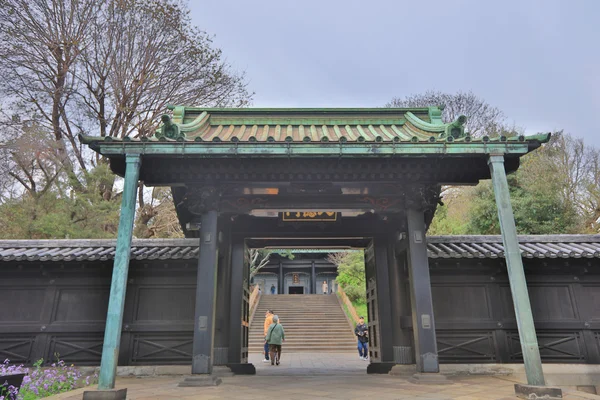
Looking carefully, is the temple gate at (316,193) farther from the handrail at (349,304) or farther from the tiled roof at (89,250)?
the handrail at (349,304)

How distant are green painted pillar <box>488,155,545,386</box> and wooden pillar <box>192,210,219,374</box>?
5.38m

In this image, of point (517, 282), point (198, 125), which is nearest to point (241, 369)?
point (198, 125)

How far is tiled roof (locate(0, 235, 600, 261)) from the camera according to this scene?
9562 mm

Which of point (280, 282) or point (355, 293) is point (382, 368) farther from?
point (280, 282)

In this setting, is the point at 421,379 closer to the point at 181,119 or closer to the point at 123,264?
the point at 123,264

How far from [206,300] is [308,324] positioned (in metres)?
20.7

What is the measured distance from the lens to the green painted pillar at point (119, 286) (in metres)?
5.56

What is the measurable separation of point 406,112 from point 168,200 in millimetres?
17024

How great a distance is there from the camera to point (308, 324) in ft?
88.0

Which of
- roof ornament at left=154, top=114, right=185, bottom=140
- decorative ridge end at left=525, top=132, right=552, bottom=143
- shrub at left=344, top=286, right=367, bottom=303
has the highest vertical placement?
roof ornament at left=154, top=114, right=185, bottom=140

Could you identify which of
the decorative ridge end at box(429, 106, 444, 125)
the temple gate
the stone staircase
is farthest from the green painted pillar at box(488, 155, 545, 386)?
the stone staircase

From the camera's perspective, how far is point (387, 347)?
32.3ft

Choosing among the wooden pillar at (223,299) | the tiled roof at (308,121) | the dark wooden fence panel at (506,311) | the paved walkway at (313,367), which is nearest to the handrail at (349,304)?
the paved walkway at (313,367)

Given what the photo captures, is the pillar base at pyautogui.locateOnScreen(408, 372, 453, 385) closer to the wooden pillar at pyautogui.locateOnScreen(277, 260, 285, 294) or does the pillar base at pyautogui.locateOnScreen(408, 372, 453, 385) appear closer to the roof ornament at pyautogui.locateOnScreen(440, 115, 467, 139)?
the roof ornament at pyautogui.locateOnScreen(440, 115, 467, 139)
